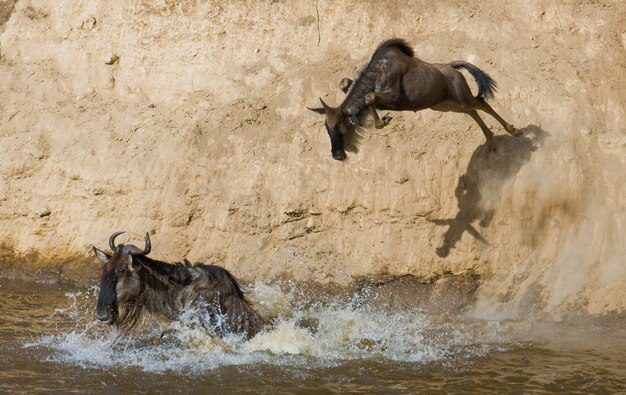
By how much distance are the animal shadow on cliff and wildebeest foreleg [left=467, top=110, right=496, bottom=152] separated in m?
0.08

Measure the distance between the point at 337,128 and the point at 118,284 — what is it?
2890mm

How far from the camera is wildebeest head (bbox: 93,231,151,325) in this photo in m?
8.47

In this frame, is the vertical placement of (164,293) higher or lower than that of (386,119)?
lower

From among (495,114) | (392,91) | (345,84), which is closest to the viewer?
(392,91)

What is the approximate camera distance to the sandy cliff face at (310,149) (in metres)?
11.0

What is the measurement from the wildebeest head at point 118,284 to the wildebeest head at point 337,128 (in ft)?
8.15

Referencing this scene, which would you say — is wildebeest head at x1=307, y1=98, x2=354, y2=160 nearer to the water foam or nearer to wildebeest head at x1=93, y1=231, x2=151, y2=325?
the water foam

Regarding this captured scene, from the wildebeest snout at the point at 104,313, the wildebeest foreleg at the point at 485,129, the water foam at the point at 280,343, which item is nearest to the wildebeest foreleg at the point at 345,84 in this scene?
the wildebeest foreleg at the point at 485,129

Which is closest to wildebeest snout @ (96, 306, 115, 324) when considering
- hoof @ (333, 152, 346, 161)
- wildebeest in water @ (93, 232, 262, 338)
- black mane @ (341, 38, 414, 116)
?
wildebeest in water @ (93, 232, 262, 338)

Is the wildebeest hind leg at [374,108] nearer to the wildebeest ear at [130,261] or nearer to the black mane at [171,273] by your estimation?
the black mane at [171,273]

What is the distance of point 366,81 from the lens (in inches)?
394

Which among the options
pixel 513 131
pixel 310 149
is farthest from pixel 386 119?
pixel 310 149

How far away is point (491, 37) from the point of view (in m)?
12.2

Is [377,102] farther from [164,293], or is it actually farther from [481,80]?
[164,293]
